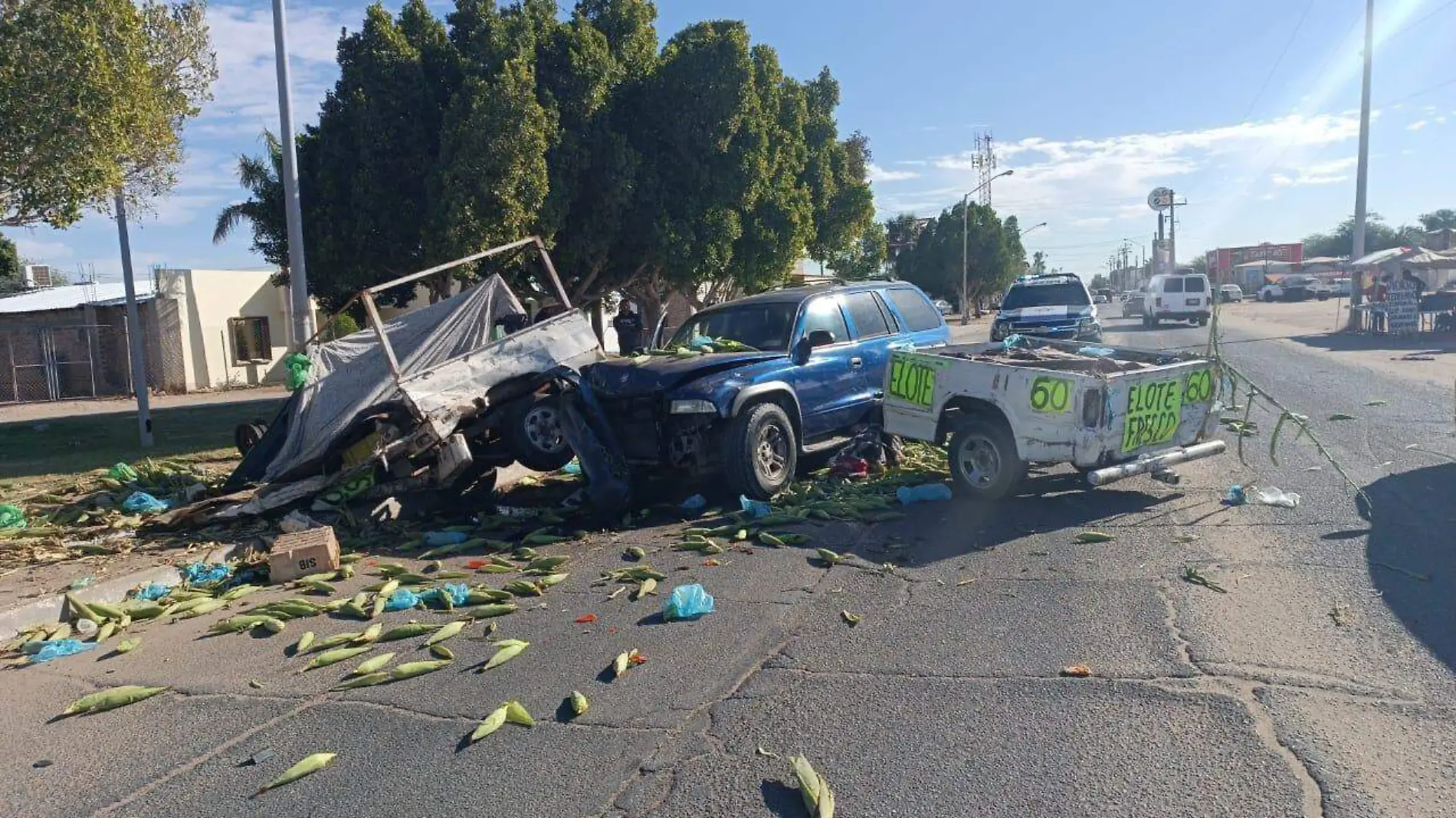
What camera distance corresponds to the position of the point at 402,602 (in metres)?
6.35

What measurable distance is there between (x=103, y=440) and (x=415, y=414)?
30.0 ft

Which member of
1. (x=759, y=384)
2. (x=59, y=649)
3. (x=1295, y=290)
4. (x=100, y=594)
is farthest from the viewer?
(x=1295, y=290)

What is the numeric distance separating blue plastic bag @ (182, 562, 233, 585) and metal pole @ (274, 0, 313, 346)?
5.36 metres

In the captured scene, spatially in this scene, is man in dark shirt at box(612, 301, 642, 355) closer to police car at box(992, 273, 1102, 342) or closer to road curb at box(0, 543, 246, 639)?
police car at box(992, 273, 1102, 342)

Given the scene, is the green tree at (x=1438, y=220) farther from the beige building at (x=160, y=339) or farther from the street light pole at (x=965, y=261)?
the beige building at (x=160, y=339)

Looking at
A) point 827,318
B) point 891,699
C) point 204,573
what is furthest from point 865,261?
point 891,699

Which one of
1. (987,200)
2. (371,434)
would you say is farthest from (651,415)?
(987,200)

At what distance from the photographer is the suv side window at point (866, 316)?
10.4 meters

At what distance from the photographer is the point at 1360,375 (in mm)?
16891

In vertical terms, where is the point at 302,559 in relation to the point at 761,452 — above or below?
below

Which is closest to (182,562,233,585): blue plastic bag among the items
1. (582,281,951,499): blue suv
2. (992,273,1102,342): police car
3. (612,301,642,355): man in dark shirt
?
(582,281,951,499): blue suv

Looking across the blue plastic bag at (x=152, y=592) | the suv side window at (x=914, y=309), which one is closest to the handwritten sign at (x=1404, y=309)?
the suv side window at (x=914, y=309)

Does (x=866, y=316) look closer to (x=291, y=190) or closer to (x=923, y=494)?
(x=923, y=494)

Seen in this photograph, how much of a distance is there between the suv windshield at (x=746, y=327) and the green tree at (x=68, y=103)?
5707 millimetres
